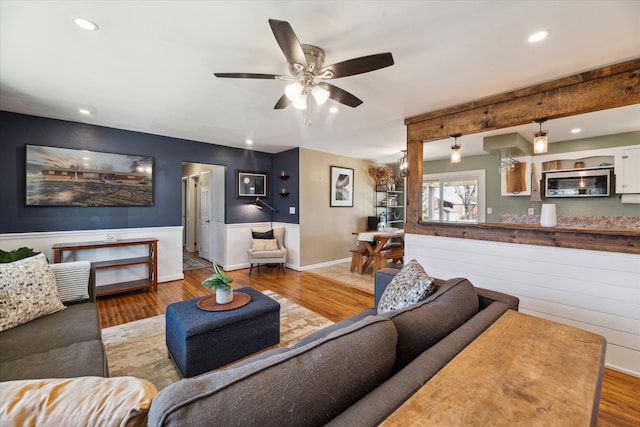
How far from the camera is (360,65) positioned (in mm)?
1728

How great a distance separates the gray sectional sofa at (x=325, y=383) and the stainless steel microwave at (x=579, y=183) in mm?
4708

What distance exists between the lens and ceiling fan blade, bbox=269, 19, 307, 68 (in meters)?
1.37

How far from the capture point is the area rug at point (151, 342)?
2.02 m

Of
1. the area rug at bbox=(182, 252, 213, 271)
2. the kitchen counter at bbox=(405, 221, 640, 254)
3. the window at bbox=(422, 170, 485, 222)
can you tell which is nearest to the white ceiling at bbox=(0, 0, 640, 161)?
the kitchen counter at bbox=(405, 221, 640, 254)

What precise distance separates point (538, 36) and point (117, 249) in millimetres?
→ 5347

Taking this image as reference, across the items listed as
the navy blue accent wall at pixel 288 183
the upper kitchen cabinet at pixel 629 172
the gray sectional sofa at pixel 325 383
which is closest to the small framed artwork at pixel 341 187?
the navy blue accent wall at pixel 288 183

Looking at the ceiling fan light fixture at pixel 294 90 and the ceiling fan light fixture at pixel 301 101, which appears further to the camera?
the ceiling fan light fixture at pixel 301 101

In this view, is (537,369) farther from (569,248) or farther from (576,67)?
(576,67)

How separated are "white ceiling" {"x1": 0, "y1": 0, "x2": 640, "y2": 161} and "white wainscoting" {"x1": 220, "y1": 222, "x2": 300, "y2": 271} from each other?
2471 millimetres

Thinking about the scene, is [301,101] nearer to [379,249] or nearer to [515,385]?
[515,385]

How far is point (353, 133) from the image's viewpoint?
418cm

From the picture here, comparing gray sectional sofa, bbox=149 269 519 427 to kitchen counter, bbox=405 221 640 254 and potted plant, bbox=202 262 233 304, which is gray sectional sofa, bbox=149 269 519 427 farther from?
kitchen counter, bbox=405 221 640 254

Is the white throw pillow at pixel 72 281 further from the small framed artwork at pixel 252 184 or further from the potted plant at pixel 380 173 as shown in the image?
the potted plant at pixel 380 173

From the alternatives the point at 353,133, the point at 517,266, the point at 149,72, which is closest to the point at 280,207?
the point at 353,133
